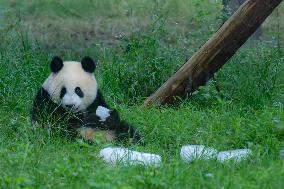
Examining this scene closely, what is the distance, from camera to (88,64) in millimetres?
6703

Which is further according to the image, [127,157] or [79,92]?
[79,92]

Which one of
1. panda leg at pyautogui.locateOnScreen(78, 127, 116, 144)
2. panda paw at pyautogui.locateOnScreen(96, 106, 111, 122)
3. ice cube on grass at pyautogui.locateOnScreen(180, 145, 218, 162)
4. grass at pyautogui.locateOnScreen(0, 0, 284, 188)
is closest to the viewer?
grass at pyautogui.locateOnScreen(0, 0, 284, 188)

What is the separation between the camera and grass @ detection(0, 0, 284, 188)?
4.81 metres

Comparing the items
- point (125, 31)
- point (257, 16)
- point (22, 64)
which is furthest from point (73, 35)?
point (257, 16)

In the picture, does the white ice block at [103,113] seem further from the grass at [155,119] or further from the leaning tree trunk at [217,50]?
the leaning tree trunk at [217,50]

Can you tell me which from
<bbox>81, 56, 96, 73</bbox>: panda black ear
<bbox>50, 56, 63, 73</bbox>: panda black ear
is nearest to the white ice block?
<bbox>81, 56, 96, 73</bbox>: panda black ear

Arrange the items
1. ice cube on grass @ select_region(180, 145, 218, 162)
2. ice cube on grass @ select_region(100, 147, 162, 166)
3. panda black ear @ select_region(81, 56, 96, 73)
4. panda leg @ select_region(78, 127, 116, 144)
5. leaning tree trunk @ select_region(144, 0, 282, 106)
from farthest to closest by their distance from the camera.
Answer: leaning tree trunk @ select_region(144, 0, 282, 106), panda black ear @ select_region(81, 56, 96, 73), panda leg @ select_region(78, 127, 116, 144), ice cube on grass @ select_region(180, 145, 218, 162), ice cube on grass @ select_region(100, 147, 162, 166)

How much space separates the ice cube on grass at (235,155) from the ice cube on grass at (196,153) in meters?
0.06

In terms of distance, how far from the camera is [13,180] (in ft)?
15.1

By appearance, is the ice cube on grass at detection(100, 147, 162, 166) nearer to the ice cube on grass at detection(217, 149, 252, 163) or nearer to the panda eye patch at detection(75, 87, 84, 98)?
the ice cube on grass at detection(217, 149, 252, 163)

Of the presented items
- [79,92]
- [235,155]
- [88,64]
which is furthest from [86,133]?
[235,155]

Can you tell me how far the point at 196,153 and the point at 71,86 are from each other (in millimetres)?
1536

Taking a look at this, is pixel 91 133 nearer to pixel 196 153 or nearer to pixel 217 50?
pixel 196 153

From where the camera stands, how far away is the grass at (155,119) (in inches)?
189
